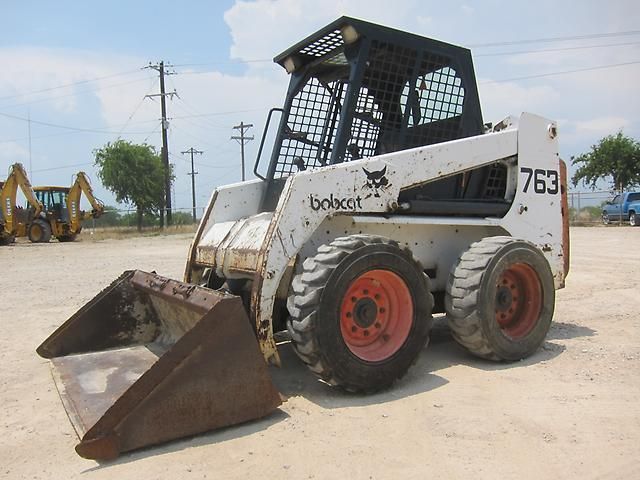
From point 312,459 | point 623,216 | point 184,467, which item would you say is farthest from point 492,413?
point 623,216

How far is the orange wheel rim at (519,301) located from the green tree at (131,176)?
3819cm

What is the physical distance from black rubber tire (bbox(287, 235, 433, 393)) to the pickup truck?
2753 centimetres

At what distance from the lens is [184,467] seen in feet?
10.1

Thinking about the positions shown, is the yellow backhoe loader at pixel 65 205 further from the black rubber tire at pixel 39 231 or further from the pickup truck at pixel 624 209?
the pickup truck at pixel 624 209

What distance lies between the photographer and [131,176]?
4103 centimetres

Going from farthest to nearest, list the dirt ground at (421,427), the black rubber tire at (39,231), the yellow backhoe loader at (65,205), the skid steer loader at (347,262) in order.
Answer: the yellow backhoe loader at (65,205)
the black rubber tire at (39,231)
the skid steer loader at (347,262)
the dirt ground at (421,427)

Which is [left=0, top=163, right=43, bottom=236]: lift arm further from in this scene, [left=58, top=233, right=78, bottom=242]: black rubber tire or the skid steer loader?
the skid steer loader

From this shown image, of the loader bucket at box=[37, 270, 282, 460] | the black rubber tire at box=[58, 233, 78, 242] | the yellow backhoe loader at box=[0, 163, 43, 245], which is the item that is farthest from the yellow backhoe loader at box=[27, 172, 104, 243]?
the loader bucket at box=[37, 270, 282, 460]

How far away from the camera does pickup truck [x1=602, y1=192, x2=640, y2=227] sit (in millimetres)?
27859

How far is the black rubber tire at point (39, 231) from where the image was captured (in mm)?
26153

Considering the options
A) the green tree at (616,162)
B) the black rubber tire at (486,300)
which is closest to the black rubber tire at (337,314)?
the black rubber tire at (486,300)

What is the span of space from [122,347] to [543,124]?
4517 mm

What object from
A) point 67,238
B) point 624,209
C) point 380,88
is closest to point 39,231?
point 67,238

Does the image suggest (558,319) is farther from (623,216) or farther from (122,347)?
(623,216)
